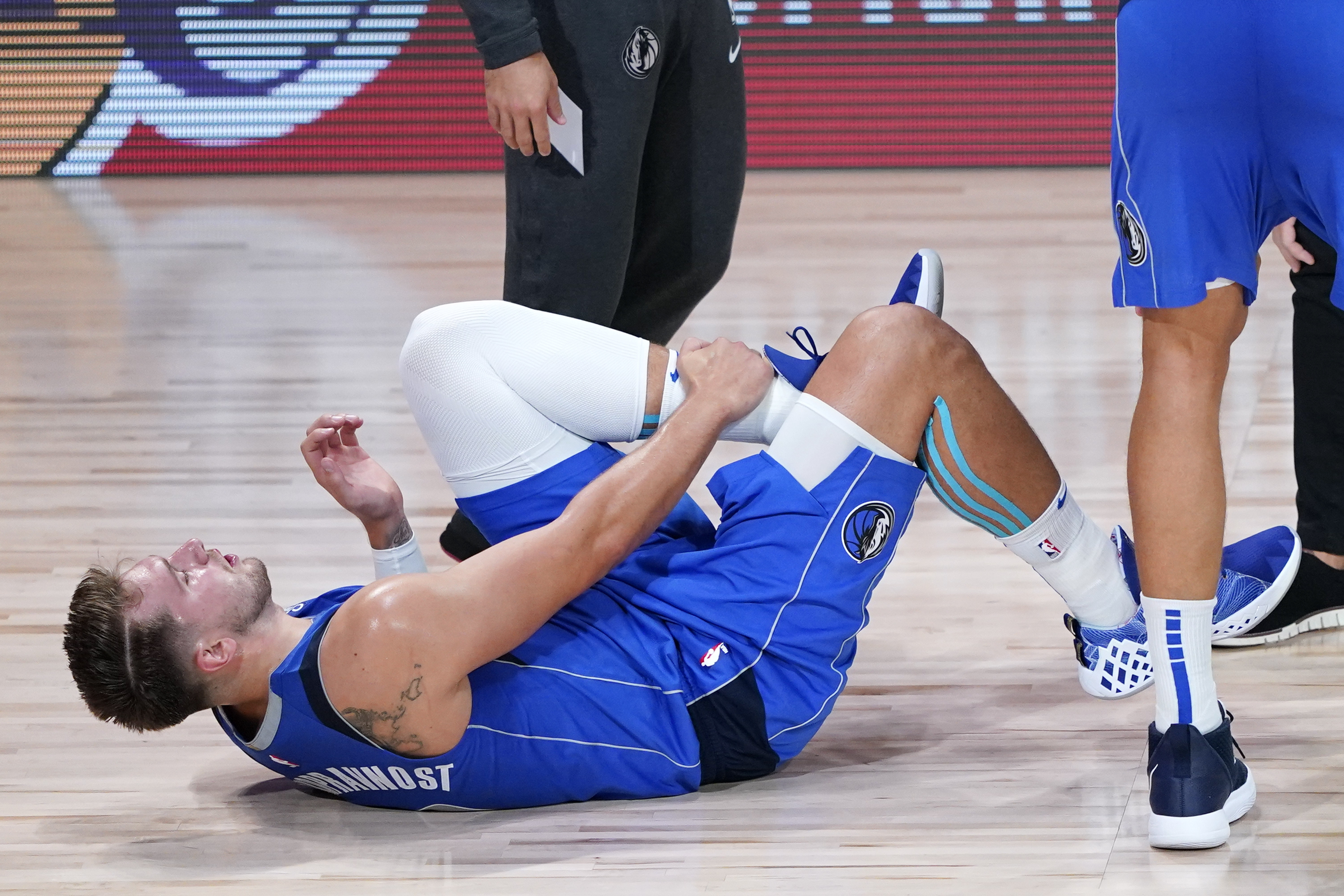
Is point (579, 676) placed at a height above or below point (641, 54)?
below

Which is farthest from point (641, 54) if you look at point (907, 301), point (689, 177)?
point (907, 301)

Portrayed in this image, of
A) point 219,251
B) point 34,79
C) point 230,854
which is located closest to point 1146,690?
point 230,854

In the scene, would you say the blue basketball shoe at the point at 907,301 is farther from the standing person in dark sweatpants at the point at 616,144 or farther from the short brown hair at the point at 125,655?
the short brown hair at the point at 125,655

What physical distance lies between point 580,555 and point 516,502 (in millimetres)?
220

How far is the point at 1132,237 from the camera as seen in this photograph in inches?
62.8

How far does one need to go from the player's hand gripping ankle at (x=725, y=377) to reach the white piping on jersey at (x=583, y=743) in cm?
38

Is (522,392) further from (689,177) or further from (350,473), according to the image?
(689,177)

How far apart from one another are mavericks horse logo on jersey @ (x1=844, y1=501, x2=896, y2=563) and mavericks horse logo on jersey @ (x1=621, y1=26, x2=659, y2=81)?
0.84m

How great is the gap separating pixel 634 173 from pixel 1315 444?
3.47 ft

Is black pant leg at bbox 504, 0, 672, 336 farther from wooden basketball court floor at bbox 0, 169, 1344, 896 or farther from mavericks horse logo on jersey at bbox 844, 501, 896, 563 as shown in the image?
mavericks horse logo on jersey at bbox 844, 501, 896, 563

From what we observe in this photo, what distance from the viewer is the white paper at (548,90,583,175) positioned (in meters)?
2.29

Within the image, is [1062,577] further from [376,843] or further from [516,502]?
[376,843]

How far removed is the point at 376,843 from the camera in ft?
5.72

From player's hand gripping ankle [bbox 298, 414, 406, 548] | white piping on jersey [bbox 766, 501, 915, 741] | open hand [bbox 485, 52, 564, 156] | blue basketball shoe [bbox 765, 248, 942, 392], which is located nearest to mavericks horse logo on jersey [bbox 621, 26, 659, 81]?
open hand [bbox 485, 52, 564, 156]
